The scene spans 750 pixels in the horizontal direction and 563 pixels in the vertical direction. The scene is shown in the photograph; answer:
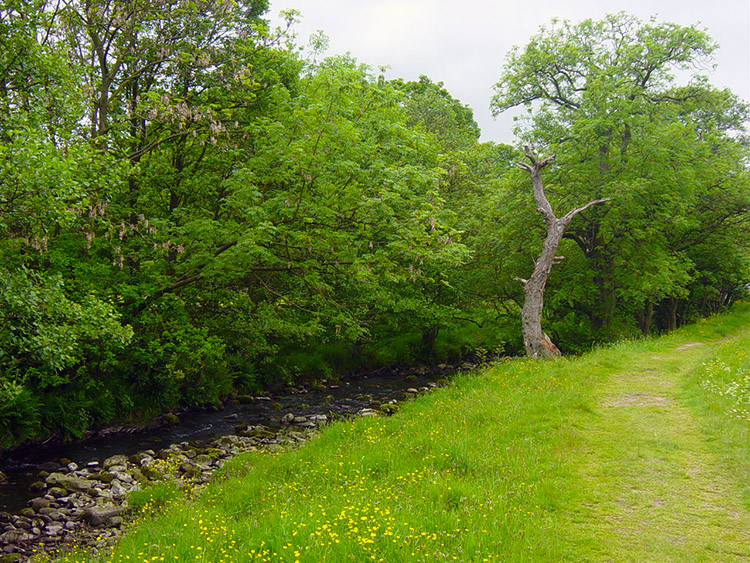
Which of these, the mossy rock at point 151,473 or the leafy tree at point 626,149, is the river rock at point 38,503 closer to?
the mossy rock at point 151,473

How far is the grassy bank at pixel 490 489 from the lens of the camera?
6.14 metres

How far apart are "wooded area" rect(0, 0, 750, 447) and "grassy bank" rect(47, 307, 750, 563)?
13.8 feet

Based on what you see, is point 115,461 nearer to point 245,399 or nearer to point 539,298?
point 245,399

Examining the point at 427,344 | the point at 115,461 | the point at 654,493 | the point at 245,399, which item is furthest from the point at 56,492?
the point at 427,344

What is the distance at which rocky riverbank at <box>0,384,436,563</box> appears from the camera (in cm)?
944

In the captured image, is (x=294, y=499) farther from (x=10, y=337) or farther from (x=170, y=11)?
(x=170, y=11)

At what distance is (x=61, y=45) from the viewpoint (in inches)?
514

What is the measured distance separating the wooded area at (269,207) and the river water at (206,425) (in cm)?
92

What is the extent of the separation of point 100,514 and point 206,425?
7804 millimetres

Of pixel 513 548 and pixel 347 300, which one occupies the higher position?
pixel 347 300

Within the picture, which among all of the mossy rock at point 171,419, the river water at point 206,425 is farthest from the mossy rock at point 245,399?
the mossy rock at point 171,419

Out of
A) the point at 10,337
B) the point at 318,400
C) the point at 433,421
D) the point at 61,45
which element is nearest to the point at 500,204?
the point at 318,400

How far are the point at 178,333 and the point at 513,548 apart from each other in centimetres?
1308

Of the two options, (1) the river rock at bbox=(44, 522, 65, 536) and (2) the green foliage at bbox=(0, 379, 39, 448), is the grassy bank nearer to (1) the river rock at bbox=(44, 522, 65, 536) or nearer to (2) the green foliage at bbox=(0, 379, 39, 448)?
(1) the river rock at bbox=(44, 522, 65, 536)
